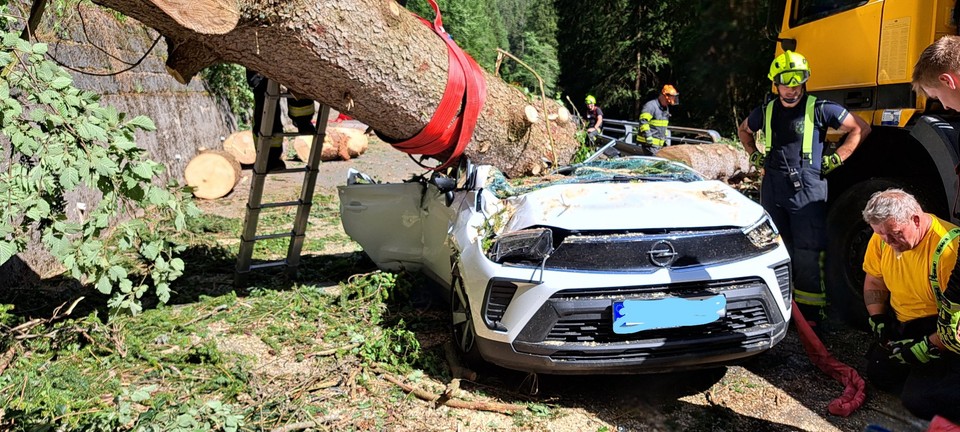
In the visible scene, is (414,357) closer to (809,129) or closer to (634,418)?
(634,418)

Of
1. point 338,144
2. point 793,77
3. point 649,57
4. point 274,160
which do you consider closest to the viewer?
point 793,77

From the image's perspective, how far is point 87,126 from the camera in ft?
9.27

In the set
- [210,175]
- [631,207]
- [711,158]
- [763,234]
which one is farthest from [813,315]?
[210,175]

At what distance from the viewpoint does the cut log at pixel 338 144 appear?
42.1 feet

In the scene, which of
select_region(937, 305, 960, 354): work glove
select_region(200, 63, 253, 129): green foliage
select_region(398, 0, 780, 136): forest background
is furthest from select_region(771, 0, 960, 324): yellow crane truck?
select_region(200, 63, 253, 129): green foliage

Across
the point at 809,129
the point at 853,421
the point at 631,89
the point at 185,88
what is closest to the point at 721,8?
the point at 631,89

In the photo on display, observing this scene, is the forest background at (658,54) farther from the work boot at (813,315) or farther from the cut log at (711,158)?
the work boot at (813,315)

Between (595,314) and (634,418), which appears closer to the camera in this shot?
(595,314)

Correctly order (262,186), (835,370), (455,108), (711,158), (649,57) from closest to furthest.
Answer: (835,370), (455,108), (262,186), (711,158), (649,57)

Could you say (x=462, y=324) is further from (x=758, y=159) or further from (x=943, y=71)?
(x=943, y=71)

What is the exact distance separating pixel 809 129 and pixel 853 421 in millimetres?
1702

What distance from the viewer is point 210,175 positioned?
29.5 feet

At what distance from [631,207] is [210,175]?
7.27 m

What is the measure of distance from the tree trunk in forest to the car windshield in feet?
1.27
